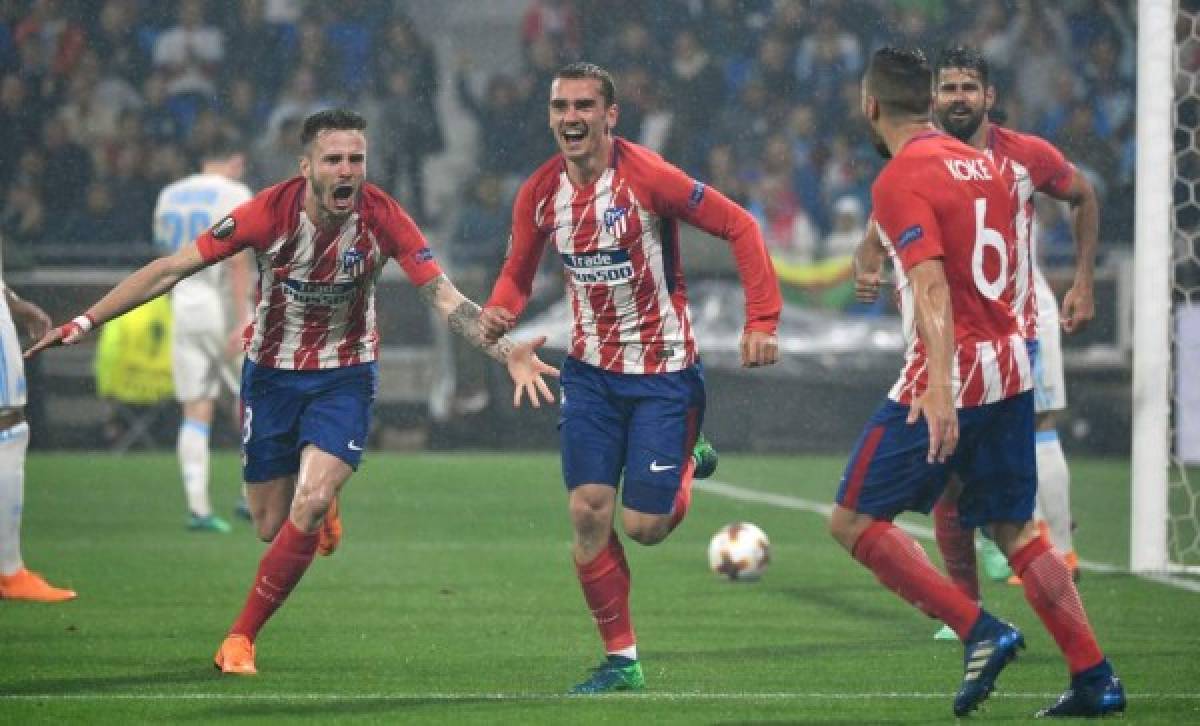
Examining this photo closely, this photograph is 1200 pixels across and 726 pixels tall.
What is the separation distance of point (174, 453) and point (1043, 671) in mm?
11785

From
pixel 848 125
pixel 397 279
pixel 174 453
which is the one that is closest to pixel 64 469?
pixel 174 453

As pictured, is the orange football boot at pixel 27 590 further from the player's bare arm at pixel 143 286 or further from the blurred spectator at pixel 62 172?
the blurred spectator at pixel 62 172

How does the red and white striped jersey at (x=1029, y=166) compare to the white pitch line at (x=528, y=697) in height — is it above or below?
above

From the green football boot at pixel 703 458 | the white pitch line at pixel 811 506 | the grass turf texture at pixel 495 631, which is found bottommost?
the white pitch line at pixel 811 506

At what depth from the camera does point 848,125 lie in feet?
68.1

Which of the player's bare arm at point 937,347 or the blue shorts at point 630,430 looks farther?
the blue shorts at point 630,430

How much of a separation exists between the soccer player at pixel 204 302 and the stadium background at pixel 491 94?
542 cm

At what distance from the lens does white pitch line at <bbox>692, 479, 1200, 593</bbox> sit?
10.3 metres

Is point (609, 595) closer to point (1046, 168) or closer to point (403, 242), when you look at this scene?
point (403, 242)

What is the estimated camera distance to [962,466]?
A: 6312 mm

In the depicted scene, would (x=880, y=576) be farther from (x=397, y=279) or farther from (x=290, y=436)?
(x=397, y=279)

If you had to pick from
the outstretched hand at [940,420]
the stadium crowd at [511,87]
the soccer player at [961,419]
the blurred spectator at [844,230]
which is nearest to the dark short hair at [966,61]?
the soccer player at [961,419]

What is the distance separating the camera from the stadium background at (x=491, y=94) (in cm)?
1981

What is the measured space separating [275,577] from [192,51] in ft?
45.8
